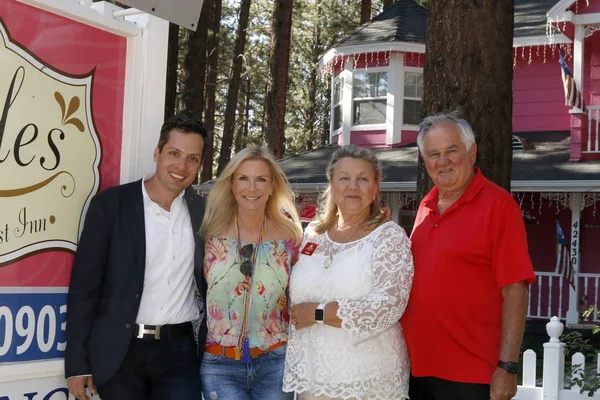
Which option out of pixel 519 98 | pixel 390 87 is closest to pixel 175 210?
pixel 519 98

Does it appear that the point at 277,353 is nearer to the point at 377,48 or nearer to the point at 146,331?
the point at 146,331

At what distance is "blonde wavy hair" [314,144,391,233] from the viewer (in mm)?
3580

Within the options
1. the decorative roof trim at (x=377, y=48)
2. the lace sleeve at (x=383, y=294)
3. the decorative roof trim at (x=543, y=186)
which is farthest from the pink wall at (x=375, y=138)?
the lace sleeve at (x=383, y=294)

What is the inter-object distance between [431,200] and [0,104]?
2.01 m

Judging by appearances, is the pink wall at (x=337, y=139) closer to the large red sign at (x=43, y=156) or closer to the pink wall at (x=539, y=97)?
the pink wall at (x=539, y=97)

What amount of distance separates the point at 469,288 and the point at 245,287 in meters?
1.00

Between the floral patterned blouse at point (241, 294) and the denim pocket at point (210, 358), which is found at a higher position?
the floral patterned blouse at point (241, 294)

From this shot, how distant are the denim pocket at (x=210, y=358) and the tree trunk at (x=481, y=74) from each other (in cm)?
220

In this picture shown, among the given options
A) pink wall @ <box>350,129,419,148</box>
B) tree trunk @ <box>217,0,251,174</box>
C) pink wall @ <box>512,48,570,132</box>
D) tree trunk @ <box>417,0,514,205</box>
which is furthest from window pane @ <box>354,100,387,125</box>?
tree trunk @ <box>417,0,514,205</box>

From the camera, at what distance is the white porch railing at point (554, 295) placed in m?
12.7

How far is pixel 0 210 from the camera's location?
10.2 feet

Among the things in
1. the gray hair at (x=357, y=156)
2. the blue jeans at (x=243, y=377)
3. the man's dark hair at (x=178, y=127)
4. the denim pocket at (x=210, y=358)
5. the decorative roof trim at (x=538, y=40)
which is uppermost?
the decorative roof trim at (x=538, y=40)

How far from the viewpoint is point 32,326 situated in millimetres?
3246

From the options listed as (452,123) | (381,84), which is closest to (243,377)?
(452,123)
